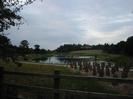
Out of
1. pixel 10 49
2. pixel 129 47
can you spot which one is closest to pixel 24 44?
pixel 10 49

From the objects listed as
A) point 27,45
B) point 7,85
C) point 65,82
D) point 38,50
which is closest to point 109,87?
point 65,82

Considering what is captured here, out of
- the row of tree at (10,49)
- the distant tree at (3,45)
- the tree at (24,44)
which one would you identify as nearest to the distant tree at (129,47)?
Result: the tree at (24,44)

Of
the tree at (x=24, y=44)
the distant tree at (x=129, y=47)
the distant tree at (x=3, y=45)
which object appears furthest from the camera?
the distant tree at (x=129, y=47)

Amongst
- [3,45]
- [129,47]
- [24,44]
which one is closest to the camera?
[3,45]

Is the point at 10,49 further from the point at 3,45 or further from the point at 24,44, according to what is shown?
the point at 24,44

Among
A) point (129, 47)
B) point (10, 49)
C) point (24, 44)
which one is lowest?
point (10, 49)

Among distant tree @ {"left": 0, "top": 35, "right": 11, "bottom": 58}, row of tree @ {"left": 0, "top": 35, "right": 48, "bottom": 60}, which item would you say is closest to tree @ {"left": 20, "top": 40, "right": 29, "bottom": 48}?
Result: row of tree @ {"left": 0, "top": 35, "right": 48, "bottom": 60}

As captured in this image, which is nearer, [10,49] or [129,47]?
[10,49]

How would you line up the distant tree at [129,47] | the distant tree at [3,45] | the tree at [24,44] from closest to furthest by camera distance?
the distant tree at [3,45] → the tree at [24,44] → the distant tree at [129,47]

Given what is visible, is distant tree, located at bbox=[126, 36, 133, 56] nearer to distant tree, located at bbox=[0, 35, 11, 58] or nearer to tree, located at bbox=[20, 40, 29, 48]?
tree, located at bbox=[20, 40, 29, 48]

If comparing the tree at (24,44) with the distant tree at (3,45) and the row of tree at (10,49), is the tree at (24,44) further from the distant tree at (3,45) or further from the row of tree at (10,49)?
the distant tree at (3,45)

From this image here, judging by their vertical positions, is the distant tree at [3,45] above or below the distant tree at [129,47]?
below

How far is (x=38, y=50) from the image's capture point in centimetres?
1869

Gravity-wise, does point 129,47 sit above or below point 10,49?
above
